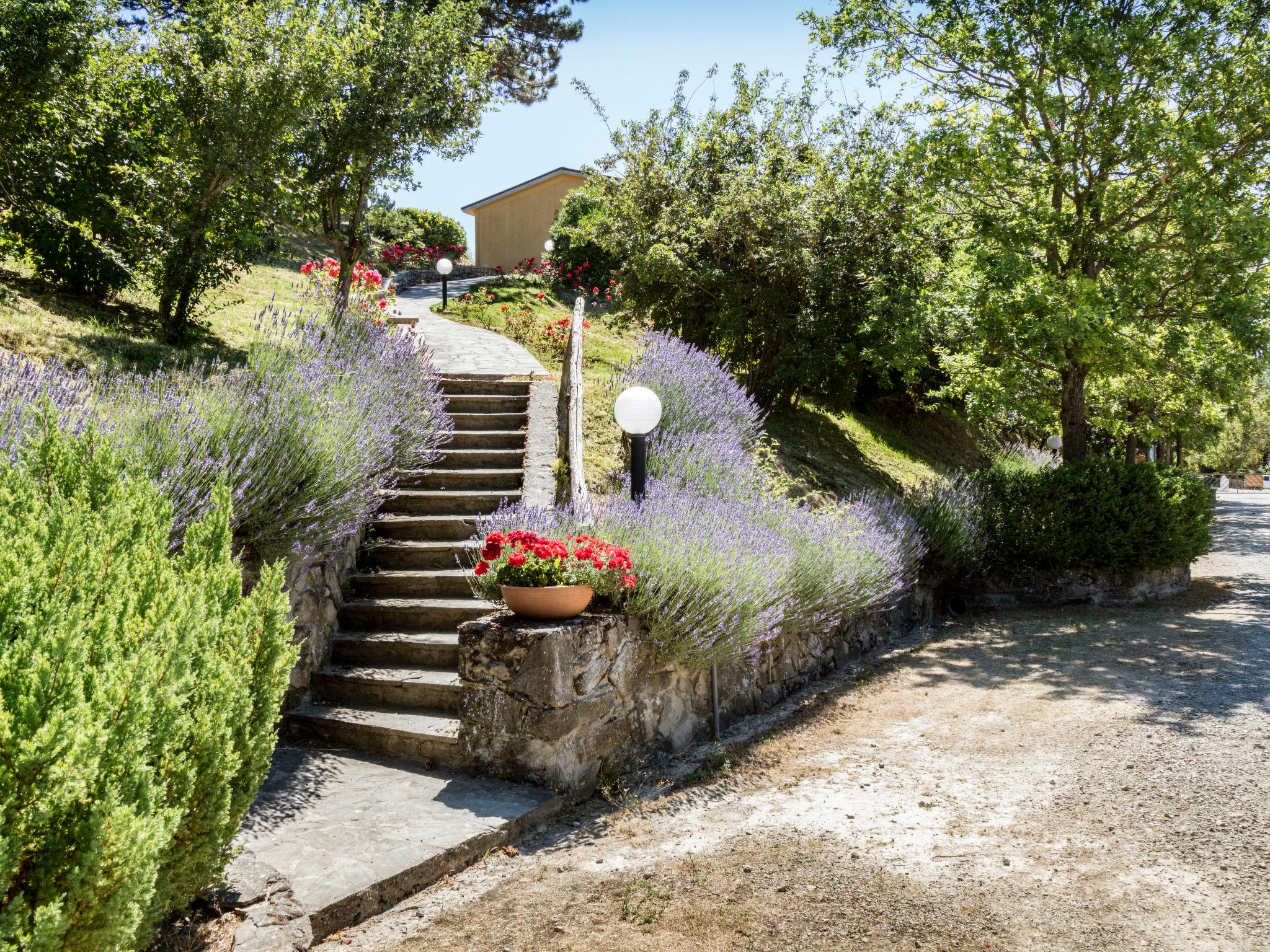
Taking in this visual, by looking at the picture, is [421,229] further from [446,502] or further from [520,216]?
[446,502]

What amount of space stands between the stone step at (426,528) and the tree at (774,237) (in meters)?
6.40

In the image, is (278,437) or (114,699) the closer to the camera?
(114,699)

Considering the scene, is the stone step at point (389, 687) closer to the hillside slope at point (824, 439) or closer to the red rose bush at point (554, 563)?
the red rose bush at point (554, 563)

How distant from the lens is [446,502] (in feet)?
23.4

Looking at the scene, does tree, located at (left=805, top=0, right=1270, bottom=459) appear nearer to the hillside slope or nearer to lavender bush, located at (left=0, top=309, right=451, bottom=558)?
the hillside slope

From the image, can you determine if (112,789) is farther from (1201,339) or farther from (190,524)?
(1201,339)

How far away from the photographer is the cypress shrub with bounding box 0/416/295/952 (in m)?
1.97

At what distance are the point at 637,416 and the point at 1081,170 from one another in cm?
811

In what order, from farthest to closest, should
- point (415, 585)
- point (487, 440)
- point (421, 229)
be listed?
1. point (421, 229)
2. point (487, 440)
3. point (415, 585)

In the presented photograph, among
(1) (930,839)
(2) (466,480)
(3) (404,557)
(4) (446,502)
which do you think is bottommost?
(1) (930,839)

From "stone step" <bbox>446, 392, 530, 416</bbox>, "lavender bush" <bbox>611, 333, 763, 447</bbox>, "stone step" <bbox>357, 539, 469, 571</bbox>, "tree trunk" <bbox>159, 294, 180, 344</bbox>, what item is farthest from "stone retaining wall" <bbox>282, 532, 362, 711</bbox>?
"tree trunk" <bbox>159, 294, 180, 344</bbox>

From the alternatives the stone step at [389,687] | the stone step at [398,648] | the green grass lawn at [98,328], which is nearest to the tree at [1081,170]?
the stone step at [398,648]

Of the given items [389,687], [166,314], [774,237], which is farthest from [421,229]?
[389,687]

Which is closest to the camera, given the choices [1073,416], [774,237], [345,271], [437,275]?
[345,271]
